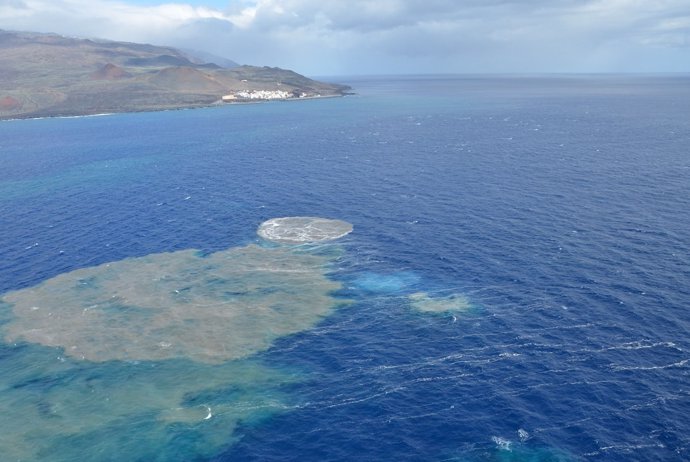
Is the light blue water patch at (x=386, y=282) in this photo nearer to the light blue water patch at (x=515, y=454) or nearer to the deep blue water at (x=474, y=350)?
the deep blue water at (x=474, y=350)

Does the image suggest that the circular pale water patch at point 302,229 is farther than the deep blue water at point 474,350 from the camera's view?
Yes

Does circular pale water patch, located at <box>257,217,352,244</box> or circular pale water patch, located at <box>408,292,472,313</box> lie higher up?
circular pale water patch, located at <box>408,292,472,313</box>

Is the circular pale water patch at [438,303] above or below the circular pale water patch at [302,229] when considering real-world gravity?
above

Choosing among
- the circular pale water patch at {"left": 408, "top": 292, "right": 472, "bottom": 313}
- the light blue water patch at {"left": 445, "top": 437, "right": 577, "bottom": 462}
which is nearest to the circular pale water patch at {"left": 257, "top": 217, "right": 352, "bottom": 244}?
the circular pale water patch at {"left": 408, "top": 292, "right": 472, "bottom": 313}

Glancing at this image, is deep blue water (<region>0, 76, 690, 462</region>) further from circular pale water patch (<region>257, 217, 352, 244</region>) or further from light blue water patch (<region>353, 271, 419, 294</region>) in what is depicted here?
circular pale water patch (<region>257, 217, 352, 244</region>)

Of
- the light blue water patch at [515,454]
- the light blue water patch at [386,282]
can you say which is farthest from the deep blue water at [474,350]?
the light blue water patch at [386,282]

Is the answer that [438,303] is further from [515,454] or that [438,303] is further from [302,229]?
[302,229]
